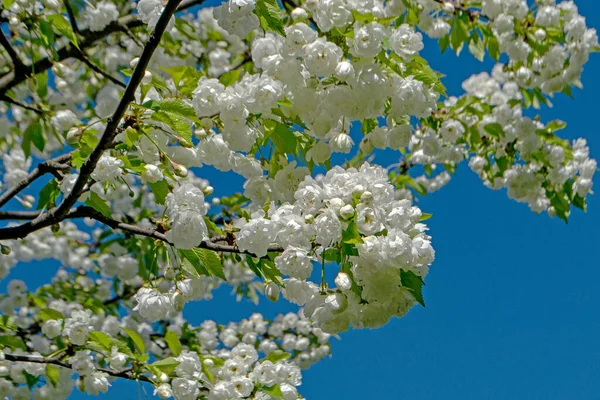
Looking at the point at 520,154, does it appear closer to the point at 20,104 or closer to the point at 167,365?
the point at 167,365

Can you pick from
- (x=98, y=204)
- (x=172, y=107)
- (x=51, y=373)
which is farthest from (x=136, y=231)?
(x=51, y=373)

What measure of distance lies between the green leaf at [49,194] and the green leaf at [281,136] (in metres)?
0.90

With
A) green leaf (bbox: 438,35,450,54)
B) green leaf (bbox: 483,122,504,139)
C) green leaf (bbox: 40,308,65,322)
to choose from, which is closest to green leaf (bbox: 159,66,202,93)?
green leaf (bbox: 40,308,65,322)

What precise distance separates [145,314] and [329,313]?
27.5 inches

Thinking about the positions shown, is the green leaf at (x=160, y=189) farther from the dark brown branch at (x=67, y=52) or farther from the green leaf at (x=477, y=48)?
the green leaf at (x=477, y=48)

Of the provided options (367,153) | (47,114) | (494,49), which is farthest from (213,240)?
(494,49)

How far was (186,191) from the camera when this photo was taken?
76.5 inches

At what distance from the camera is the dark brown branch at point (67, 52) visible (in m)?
3.57

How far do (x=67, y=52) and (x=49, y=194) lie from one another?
5.83ft

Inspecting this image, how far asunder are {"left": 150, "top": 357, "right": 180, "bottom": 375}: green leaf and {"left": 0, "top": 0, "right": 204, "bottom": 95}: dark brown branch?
1.54 m

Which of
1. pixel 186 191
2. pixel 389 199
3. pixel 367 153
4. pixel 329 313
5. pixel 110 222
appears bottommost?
pixel 329 313

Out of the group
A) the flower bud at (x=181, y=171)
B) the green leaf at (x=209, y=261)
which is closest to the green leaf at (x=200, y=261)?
the green leaf at (x=209, y=261)

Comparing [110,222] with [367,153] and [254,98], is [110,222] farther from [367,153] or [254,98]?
[367,153]

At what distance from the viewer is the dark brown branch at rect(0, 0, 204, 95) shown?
11.7 feet
